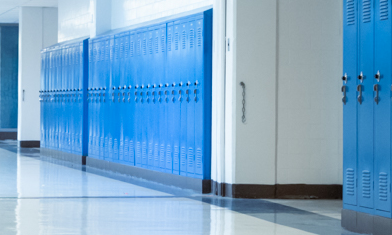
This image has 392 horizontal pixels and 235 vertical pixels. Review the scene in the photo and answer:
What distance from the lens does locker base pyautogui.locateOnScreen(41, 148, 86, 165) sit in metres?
11.8

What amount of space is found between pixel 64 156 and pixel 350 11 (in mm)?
8496

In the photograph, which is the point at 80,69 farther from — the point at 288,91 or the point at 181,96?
the point at 288,91

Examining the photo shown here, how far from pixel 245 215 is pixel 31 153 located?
9.14 m

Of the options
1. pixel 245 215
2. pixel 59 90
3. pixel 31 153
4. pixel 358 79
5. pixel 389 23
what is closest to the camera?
pixel 389 23

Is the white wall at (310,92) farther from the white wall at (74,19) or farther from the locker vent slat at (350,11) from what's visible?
the white wall at (74,19)

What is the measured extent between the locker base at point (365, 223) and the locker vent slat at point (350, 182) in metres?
0.15

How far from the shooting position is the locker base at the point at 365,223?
476cm

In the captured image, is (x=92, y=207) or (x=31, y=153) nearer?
(x=92, y=207)

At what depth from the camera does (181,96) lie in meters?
8.09

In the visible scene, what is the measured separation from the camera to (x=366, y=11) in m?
5.02

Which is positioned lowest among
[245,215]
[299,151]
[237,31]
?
[245,215]

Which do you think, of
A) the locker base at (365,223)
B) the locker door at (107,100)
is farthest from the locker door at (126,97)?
the locker base at (365,223)

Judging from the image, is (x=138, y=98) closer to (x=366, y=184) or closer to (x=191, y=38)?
(x=191, y=38)


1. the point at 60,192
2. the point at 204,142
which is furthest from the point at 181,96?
the point at 60,192
